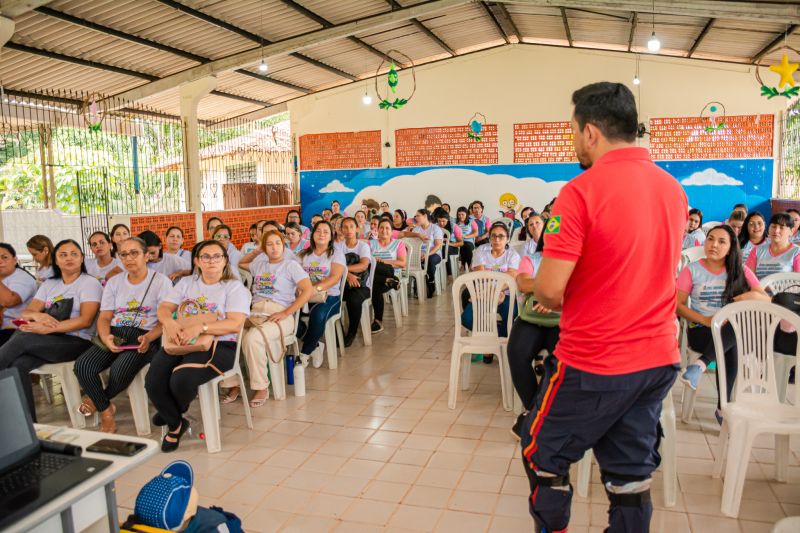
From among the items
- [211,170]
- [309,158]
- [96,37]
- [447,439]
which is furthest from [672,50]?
[447,439]

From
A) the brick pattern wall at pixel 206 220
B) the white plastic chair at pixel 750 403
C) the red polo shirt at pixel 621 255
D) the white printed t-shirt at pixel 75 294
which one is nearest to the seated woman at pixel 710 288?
the white plastic chair at pixel 750 403

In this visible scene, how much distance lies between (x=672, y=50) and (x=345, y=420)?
968 centimetres

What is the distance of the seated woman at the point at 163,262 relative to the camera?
484 centimetres

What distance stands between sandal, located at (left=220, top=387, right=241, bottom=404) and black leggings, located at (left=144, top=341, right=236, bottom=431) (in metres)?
0.72

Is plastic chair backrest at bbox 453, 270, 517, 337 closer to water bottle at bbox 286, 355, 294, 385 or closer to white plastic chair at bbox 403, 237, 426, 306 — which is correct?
water bottle at bbox 286, 355, 294, 385

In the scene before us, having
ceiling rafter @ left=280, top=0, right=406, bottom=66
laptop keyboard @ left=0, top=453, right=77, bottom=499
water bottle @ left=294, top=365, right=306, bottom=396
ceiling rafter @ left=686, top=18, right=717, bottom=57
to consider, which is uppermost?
ceiling rafter @ left=280, top=0, right=406, bottom=66

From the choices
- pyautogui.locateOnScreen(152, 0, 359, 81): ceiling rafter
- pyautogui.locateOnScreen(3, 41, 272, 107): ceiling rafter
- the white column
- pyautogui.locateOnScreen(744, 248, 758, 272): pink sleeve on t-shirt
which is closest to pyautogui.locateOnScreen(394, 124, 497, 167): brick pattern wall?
pyautogui.locateOnScreen(152, 0, 359, 81): ceiling rafter

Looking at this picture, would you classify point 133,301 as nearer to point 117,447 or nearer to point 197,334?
point 197,334

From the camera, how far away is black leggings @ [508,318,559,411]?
3406 millimetres

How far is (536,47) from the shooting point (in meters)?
11.6

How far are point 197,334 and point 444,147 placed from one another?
9.47 m

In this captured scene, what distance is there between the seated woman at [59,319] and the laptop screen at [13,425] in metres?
2.31

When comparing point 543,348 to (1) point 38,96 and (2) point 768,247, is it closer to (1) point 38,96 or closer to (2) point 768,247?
(2) point 768,247

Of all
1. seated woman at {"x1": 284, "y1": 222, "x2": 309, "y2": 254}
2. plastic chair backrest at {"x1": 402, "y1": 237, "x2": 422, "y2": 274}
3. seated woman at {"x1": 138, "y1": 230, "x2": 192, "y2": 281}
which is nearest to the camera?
seated woman at {"x1": 138, "y1": 230, "x2": 192, "y2": 281}
